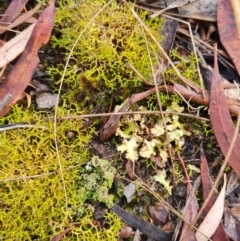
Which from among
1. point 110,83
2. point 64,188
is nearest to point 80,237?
point 64,188

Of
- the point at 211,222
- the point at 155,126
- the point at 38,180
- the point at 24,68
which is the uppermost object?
the point at 24,68

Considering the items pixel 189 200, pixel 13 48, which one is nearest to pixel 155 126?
pixel 189 200

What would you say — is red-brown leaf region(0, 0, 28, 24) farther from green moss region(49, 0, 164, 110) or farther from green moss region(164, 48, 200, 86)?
green moss region(164, 48, 200, 86)

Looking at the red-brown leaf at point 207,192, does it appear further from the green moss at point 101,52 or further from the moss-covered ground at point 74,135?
the green moss at point 101,52

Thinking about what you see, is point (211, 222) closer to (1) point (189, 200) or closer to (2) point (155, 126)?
(1) point (189, 200)

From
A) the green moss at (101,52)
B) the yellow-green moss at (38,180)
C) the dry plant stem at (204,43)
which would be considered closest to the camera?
the yellow-green moss at (38,180)

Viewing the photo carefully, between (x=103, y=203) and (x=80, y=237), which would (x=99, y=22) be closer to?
(x=103, y=203)

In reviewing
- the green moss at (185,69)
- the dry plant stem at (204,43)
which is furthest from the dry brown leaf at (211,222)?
the dry plant stem at (204,43)
